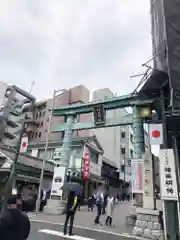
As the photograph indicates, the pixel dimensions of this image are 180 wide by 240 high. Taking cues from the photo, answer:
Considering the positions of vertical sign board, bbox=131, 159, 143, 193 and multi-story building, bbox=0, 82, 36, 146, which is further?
vertical sign board, bbox=131, 159, 143, 193

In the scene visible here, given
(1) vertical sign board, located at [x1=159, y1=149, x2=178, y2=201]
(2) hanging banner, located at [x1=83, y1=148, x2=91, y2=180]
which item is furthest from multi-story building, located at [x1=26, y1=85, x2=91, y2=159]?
(1) vertical sign board, located at [x1=159, y1=149, x2=178, y2=201]

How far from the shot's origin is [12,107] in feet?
13.9

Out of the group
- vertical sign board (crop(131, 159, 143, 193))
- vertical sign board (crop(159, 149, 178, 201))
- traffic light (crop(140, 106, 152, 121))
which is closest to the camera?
vertical sign board (crop(159, 149, 178, 201))

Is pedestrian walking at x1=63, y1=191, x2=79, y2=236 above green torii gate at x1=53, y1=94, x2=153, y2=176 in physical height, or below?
below

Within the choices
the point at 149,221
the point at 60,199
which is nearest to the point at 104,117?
the point at 60,199

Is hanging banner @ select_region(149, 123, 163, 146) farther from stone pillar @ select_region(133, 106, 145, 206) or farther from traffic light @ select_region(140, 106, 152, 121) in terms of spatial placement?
traffic light @ select_region(140, 106, 152, 121)

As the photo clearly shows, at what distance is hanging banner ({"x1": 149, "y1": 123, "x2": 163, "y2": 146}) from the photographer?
340 inches

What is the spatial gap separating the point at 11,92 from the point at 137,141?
30.4ft

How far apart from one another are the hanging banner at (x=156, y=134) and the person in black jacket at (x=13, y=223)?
6701mm

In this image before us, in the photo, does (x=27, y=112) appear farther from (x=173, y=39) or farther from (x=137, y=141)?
(x=137, y=141)

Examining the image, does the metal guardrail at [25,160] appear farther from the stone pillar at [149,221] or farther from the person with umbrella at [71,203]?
the stone pillar at [149,221]

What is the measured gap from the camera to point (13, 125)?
4.20 metres

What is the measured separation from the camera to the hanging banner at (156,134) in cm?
863

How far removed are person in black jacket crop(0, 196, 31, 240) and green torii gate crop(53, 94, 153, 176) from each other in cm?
945
